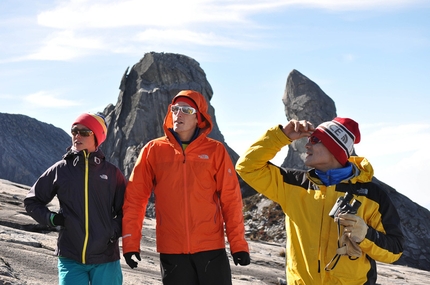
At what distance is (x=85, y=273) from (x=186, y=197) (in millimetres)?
1398

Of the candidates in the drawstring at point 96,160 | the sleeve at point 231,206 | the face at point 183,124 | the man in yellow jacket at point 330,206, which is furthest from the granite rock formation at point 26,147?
the man in yellow jacket at point 330,206

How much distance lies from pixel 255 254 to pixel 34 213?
15.7 m

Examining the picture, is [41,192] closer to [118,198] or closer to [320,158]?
[118,198]

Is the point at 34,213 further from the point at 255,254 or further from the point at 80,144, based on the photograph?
the point at 255,254

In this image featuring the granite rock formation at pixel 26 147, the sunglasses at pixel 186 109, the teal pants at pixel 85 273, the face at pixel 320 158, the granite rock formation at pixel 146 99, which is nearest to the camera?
the face at pixel 320 158

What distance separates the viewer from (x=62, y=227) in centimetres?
718

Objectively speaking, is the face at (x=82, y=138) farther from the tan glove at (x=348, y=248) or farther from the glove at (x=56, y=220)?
the tan glove at (x=348, y=248)

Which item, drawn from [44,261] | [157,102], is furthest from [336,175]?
[157,102]

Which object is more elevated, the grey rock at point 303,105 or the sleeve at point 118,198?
the grey rock at point 303,105

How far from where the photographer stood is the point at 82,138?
7.45m

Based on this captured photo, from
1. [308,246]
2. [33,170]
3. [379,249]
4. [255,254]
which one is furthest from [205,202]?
[33,170]

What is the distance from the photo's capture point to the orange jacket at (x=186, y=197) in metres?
7.12

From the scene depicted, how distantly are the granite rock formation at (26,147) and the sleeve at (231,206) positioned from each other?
207ft

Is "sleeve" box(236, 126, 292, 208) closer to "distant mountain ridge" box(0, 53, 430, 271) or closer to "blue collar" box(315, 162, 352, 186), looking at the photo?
"blue collar" box(315, 162, 352, 186)
